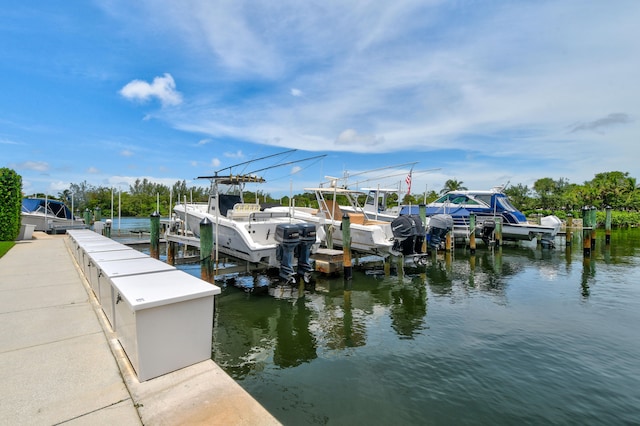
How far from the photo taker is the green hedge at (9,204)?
45.0 ft

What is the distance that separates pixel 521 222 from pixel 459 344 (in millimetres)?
18056

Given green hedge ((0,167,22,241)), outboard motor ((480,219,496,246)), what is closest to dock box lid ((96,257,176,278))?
green hedge ((0,167,22,241))

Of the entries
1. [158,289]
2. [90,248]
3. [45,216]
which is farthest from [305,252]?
[45,216]

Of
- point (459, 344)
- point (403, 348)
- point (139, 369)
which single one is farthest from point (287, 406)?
point (459, 344)

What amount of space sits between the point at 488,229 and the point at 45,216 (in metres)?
28.4

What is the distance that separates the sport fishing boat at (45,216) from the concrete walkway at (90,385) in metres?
20.7

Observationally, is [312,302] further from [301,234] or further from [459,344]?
[459,344]

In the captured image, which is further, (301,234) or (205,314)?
(301,234)

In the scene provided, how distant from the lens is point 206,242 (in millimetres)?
7977

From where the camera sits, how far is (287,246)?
28.7 feet

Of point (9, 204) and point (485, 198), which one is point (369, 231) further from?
point (9, 204)

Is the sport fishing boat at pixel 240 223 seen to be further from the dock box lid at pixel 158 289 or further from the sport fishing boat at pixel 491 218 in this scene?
the sport fishing boat at pixel 491 218

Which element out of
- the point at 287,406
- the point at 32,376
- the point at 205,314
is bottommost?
the point at 287,406

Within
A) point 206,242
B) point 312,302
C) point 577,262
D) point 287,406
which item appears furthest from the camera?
point 577,262
